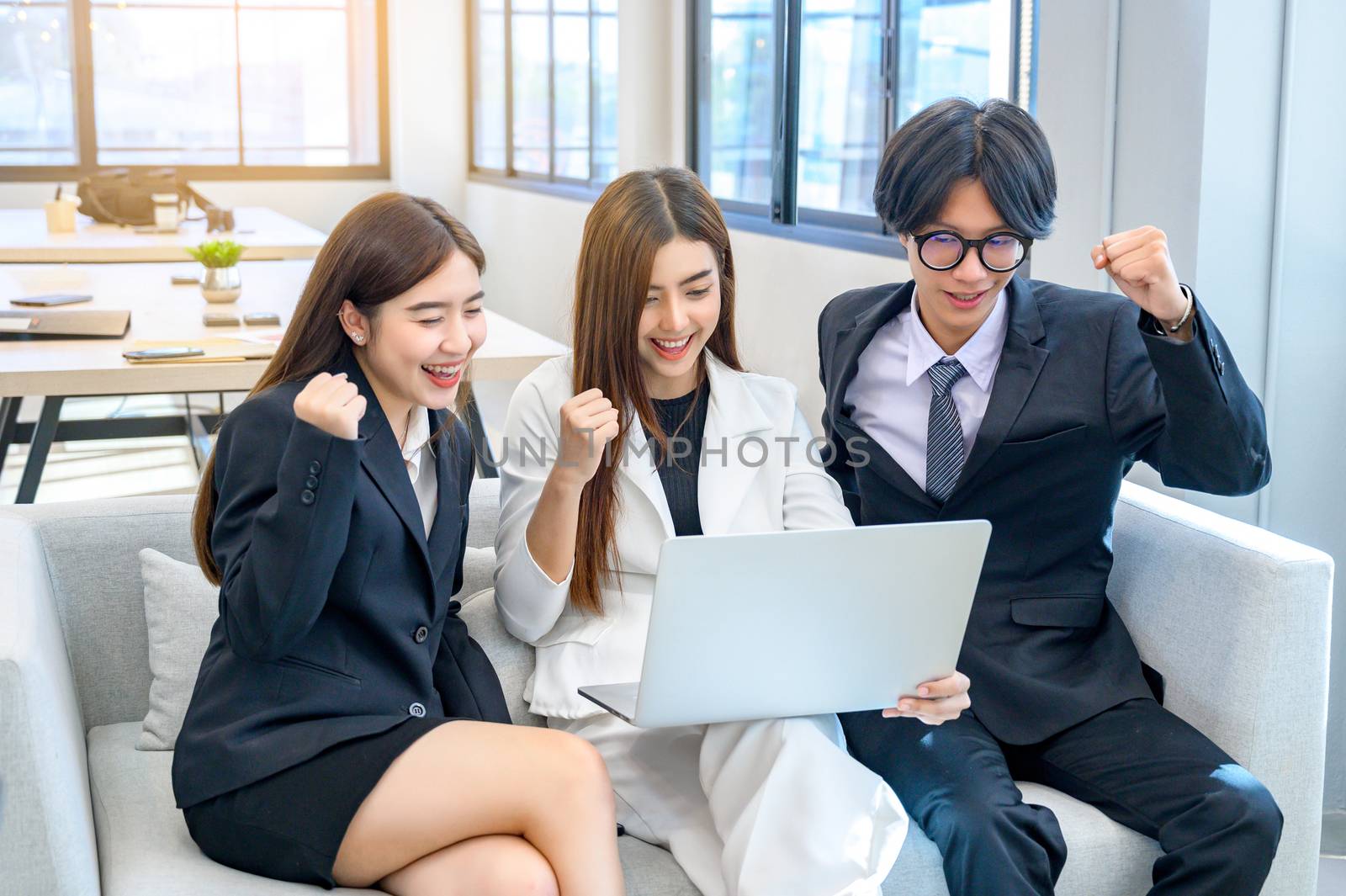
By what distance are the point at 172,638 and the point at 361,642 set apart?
1.33ft

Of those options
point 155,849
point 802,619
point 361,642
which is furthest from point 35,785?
point 802,619

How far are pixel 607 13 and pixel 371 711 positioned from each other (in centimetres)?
544

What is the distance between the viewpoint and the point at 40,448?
11.9ft

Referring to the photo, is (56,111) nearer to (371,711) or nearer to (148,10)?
(148,10)

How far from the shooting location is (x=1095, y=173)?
2527 mm

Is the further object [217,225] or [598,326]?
[217,225]

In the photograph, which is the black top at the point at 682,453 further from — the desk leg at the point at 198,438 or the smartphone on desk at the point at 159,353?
the desk leg at the point at 198,438

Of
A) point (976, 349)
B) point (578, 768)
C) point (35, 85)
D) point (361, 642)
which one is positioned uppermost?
point (35, 85)

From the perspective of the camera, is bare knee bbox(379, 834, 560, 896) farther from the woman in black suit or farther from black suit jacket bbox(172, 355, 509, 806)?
black suit jacket bbox(172, 355, 509, 806)

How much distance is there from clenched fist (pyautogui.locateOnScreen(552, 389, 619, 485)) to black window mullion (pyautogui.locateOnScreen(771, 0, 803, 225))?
118 inches

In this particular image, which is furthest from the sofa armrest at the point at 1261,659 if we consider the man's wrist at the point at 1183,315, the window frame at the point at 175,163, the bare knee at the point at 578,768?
the window frame at the point at 175,163

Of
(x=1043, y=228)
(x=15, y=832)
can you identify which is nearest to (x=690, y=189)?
(x=1043, y=228)

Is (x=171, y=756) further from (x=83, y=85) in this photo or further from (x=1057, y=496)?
(x=83, y=85)

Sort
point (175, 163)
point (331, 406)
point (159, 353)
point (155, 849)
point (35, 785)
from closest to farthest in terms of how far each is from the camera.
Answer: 1. point (35, 785)
2. point (331, 406)
3. point (155, 849)
4. point (159, 353)
5. point (175, 163)
